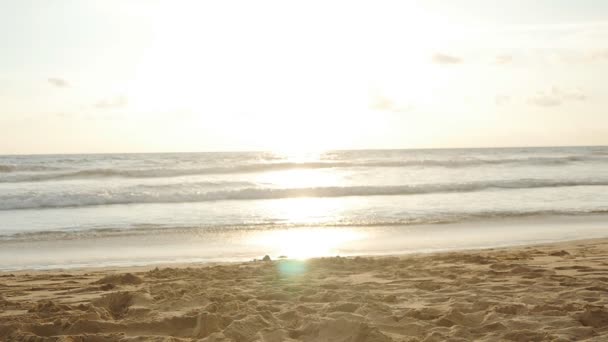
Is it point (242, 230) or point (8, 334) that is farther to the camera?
point (242, 230)

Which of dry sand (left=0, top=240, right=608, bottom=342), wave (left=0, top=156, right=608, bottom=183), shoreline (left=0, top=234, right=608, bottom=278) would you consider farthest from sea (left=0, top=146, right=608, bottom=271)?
wave (left=0, top=156, right=608, bottom=183)

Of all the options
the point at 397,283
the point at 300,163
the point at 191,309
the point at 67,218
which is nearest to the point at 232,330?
the point at 191,309

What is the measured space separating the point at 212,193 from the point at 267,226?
25.9 ft

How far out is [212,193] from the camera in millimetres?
19984

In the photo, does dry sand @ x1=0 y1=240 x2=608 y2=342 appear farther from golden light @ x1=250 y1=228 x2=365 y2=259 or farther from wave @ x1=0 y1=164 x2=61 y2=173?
wave @ x1=0 y1=164 x2=61 y2=173

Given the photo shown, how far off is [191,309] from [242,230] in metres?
6.97

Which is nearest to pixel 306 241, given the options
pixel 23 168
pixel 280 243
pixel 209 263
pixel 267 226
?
pixel 280 243

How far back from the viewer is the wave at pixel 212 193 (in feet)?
57.2

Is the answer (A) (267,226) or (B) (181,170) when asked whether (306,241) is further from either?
(B) (181,170)

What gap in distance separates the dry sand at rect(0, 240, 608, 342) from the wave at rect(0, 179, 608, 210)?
34.1 ft

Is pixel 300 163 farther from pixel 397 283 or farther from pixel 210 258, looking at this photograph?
pixel 397 283

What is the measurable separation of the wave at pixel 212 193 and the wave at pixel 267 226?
5.85 metres

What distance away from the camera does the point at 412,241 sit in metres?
10.3

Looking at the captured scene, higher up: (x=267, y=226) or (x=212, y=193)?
(x=212, y=193)
